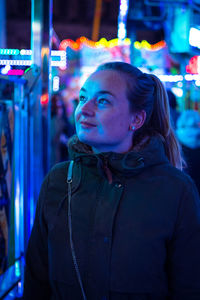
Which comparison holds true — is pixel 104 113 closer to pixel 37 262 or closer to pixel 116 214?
pixel 116 214

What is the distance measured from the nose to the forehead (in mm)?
58

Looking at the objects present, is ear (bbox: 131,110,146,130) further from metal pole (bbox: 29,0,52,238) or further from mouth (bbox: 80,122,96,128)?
metal pole (bbox: 29,0,52,238)

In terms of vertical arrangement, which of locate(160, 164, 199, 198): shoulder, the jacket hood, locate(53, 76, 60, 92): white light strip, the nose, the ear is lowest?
locate(160, 164, 199, 198): shoulder

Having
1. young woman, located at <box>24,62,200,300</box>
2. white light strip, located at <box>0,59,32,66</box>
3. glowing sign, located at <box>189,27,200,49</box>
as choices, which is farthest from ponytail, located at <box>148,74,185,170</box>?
glowing sign, located at <box>189,27,200,49</box>

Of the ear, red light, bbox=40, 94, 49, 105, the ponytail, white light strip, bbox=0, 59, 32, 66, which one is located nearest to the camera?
the ear

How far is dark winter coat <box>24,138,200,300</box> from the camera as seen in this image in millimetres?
1297

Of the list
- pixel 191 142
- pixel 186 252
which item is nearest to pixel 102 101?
pixel 186 252

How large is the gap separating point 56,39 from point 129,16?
394cm

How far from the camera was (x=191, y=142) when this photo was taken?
3148mm

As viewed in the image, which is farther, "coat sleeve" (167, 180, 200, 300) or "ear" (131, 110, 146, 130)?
"ear" (131, 110, 146, 130)

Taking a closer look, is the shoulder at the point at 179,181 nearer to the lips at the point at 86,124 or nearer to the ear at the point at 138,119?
the ear at the point at 138,119

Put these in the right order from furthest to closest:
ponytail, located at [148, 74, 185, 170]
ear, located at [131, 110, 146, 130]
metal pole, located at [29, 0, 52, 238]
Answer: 1. metal pole, located at [29, 0, 52, 238]
2. ponytail, located at [148, 74, 185, 170]
3. ear, located at [131, 110, 146, 130]

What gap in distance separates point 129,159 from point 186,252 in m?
0.38

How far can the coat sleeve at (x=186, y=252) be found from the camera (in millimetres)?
1309
